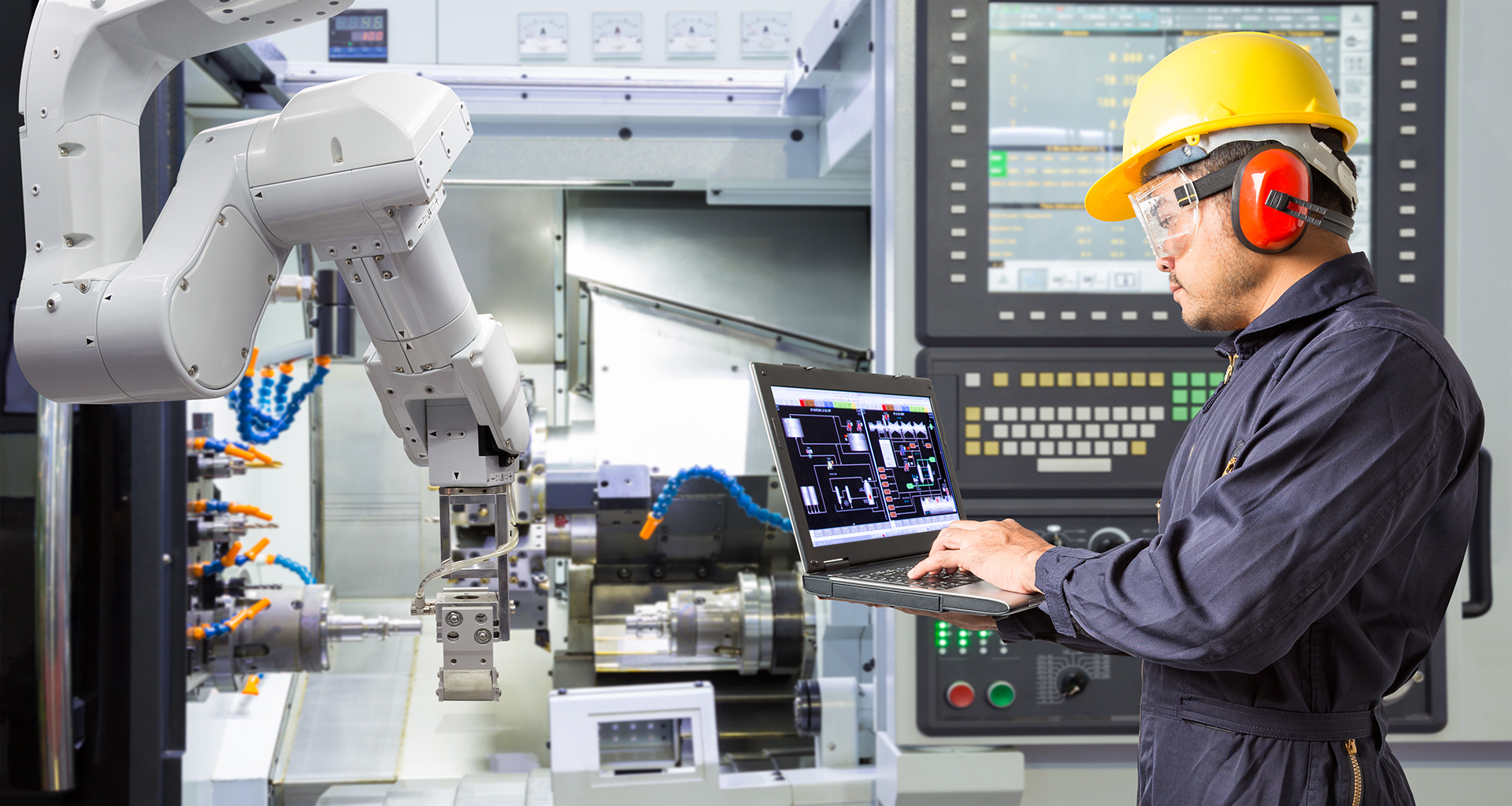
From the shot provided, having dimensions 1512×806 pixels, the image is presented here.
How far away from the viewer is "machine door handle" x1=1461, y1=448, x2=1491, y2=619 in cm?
186

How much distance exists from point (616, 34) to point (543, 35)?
178 millimetres

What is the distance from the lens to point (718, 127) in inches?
96.3

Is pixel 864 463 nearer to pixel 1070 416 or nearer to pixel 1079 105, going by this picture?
pixel 1070 416

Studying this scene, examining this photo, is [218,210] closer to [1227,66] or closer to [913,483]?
[913,483]

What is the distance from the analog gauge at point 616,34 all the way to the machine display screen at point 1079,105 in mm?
920

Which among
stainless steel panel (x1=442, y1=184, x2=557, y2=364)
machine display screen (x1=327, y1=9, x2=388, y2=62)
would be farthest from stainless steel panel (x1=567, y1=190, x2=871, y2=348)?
machine display screen (x1=327, y1=9, x2=388, y2=62)

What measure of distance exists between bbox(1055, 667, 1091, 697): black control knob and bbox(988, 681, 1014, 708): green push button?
3.8 inches

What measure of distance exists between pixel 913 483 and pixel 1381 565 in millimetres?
648

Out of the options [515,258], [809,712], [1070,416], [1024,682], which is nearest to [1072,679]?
[1024,682]

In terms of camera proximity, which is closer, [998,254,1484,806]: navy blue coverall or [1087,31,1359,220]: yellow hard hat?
[998,254,1484,806]: navy blue coverall

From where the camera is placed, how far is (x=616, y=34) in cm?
238

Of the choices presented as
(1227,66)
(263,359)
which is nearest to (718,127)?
(263,359)

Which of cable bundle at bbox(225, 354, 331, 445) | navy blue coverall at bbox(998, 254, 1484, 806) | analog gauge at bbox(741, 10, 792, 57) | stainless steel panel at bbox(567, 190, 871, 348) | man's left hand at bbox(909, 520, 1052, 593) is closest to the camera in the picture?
navy blue coverall at bbox(998, 254, 1484, 806)

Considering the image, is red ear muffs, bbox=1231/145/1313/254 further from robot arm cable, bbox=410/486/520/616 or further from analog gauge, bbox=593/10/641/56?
analog gauge, bbox=593/10/641/56
